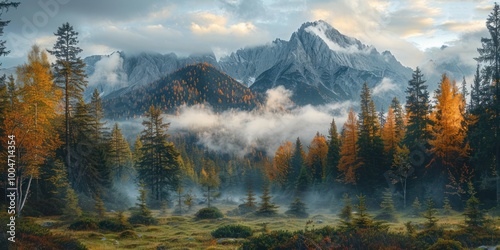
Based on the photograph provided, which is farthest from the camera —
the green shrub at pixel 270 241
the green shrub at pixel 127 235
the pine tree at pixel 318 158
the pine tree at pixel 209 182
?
the pine tree at pixel 318 158

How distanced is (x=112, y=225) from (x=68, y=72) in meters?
20.7

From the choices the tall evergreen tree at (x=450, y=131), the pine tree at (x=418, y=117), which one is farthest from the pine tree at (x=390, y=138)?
the tall evergreen tree at (x=450, y=131)

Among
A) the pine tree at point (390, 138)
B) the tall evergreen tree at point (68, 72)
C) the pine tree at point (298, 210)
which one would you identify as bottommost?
the pine tree at point (298, 210)

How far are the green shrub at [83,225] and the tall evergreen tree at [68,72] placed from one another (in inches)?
589

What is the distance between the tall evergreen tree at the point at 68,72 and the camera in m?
42.1

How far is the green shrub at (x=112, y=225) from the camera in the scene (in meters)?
29.8

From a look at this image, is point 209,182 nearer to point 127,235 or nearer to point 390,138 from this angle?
point 390,138

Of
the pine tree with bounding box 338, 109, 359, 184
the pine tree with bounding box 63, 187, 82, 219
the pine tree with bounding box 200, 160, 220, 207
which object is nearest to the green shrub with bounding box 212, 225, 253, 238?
the pine tree with bounding box 63, 187, 82, 219

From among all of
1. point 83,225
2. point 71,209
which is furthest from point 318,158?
point 83,225

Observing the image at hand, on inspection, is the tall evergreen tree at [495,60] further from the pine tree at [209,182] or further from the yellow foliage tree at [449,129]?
the pine tree at [209,182]

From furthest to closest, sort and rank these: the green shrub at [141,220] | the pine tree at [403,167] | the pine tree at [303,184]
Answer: the pine tree at [303,184]
the pine tree at [403,167]
the green shrub at [141,220]

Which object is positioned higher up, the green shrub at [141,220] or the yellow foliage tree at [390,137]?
the yellow foliage tree at [390,137]

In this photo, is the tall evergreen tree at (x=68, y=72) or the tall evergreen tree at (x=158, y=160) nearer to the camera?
the tall evergreen tree at (x=68, y=72)

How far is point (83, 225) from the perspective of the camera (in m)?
29.0
